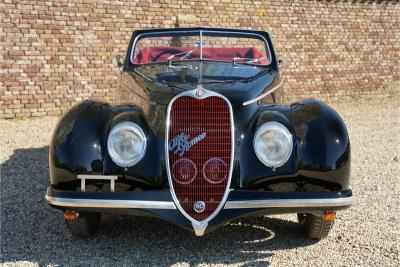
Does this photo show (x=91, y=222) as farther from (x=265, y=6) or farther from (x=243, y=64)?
(x=265, y=6)

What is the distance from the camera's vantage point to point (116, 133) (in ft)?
9.73

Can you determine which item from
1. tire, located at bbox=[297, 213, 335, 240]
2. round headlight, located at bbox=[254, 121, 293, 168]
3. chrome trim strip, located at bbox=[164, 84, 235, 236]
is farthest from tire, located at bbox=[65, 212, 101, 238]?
tire, located at bbox=[297, 213, 335, 240]

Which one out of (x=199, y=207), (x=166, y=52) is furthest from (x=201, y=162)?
(x=166, y=52)

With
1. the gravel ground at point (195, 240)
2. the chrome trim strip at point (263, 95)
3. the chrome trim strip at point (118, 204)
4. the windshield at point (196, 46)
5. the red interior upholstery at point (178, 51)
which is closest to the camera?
the chrome trim strip at point (118, 204)

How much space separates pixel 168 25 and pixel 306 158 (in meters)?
7.03

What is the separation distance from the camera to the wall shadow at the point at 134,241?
3.08m

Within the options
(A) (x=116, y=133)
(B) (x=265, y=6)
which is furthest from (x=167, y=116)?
(B) (x=265, y=6)

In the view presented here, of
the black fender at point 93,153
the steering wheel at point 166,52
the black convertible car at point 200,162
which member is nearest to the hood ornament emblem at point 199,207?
the black convertible car at point 200,162

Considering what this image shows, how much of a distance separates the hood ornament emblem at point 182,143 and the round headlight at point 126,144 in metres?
0.18

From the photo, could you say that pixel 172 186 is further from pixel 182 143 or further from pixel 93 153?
pixel 93 153

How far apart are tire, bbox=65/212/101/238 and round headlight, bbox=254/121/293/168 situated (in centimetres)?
126

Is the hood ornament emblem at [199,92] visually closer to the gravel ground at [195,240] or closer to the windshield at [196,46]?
the gravel ground at [195,240]

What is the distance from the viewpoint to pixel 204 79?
3.53 metres

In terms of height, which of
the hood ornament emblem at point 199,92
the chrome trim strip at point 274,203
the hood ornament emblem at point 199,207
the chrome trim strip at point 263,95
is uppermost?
the hood ornament emblem at point 199,92
